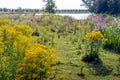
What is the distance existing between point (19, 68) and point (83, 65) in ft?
15.2

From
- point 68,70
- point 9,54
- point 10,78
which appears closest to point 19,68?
point 10,78

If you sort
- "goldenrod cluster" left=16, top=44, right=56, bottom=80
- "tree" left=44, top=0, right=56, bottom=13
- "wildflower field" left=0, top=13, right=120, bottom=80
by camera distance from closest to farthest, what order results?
"goldenrod cluster" left=16, top=44, right=56, bottom=80, "wildflower field" left=0, top=13, right=120, bottom=80, "tree" left=44, top=0, right=56, bottom=13

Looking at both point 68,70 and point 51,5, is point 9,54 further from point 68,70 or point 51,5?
point 51,5

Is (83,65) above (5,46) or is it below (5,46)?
below

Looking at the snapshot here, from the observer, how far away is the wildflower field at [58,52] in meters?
8.48

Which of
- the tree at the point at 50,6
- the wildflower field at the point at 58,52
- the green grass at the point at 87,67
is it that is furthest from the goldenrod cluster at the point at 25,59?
the tree at the point at 50,6

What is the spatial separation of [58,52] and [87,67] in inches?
98.1

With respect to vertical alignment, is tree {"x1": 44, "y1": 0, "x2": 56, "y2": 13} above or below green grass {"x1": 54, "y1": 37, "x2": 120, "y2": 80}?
above

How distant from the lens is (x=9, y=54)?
959 cm

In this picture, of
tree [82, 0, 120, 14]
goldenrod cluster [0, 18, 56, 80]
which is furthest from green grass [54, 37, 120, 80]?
tree [82, 0, 120, 14]

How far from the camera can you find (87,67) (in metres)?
12.8

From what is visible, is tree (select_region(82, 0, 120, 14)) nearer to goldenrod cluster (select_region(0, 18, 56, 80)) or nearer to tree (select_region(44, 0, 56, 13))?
tree (select_region(44, 0, 56, 13))

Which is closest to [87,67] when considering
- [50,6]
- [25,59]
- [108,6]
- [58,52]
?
[58,52]

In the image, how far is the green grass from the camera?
38.8 feet
